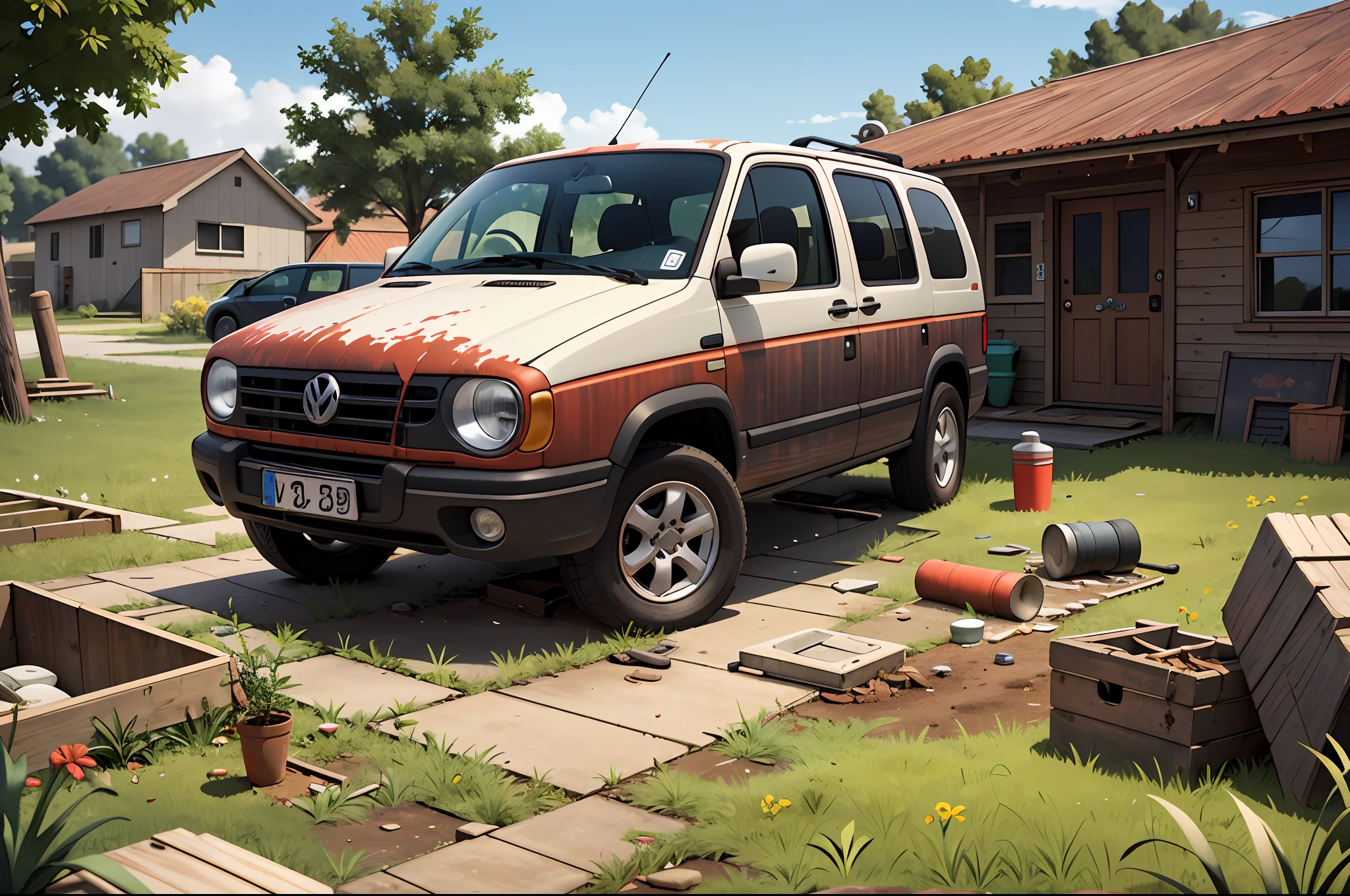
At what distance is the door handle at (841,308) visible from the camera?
666cm

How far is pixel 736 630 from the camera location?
5.56m

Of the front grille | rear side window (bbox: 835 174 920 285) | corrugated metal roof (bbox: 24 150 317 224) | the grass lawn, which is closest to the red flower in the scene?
the front grille

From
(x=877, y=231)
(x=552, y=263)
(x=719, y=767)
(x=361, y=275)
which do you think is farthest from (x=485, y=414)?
(x=361, y=275)

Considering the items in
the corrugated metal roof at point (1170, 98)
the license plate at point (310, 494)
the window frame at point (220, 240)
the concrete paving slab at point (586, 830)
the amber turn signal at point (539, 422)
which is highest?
the window frame at point (220, 240)

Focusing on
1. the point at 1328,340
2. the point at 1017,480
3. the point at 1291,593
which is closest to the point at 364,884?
the point at 1291,593

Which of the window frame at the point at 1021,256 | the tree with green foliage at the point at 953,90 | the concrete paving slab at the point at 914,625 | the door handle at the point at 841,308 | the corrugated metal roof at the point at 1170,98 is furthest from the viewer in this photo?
the tree with green foliage at the point at 953,90

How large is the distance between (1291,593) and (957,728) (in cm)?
126

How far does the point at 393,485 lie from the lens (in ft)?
15.9

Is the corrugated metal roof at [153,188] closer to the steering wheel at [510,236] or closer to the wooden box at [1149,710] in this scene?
the steering wheel at [510,236]

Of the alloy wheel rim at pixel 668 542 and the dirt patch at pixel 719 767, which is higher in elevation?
the alloy wheel rim at pixel 668 542

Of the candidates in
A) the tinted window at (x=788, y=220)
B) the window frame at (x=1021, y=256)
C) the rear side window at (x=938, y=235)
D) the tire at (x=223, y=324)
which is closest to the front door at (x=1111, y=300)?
the window frame at (x=1021, y=256)

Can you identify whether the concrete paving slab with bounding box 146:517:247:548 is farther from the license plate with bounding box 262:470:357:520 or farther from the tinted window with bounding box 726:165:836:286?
Answer: the tinted window with bounding box 726:165:836:286

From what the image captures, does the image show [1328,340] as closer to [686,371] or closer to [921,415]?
[921,415]

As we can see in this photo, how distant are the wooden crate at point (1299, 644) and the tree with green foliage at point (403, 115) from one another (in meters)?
40.3
